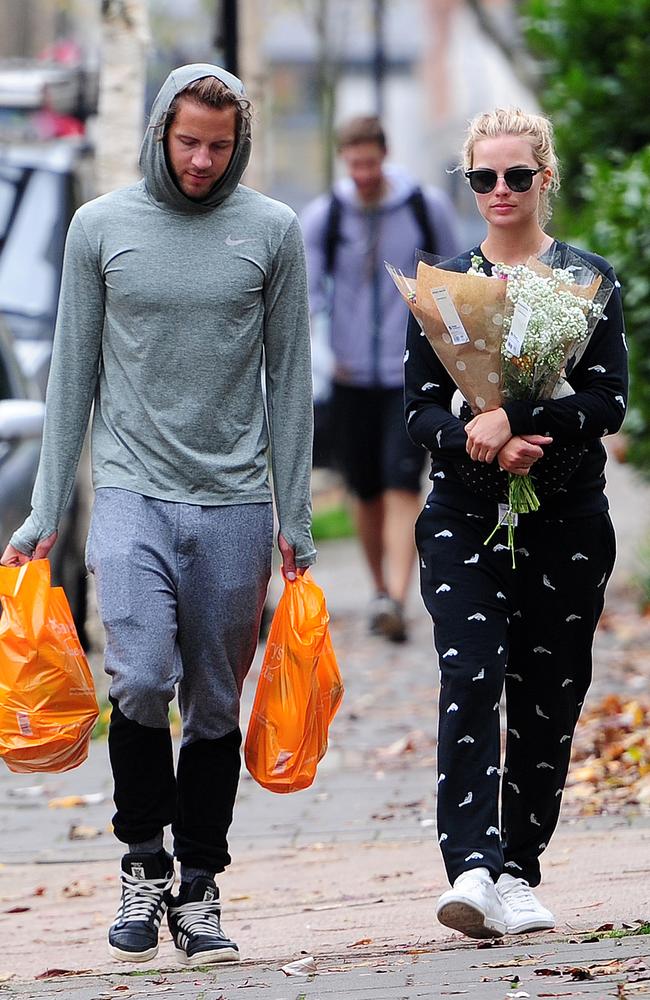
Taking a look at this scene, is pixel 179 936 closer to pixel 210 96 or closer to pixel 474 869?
pixel 474 869

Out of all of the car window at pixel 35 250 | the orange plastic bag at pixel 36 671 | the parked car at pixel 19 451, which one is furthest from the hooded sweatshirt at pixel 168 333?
the car window at pixel 35 250

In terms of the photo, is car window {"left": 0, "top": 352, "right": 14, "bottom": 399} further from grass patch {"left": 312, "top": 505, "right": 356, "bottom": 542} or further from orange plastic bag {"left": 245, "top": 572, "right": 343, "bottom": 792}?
grass patch {"left": 312, "top": 505, "right": 356, "bottom": 542}

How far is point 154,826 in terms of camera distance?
14.8ft

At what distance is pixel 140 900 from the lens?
452cm

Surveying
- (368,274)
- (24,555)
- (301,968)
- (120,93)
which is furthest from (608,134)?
(301,968)

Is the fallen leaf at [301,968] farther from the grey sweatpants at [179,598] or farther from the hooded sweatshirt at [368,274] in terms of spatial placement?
the hooded sweatshirt at [368,274]

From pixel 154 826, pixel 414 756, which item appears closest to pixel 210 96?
pixel 154 826

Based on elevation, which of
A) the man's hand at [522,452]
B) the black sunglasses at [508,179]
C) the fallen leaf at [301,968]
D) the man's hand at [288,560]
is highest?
the black sunglasses at [508,179]

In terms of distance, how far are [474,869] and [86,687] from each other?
1.06 meters

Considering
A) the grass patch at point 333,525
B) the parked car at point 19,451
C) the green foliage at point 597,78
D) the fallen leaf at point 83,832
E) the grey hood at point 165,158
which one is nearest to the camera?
the grey hood at point 165,158

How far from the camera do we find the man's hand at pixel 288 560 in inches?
182

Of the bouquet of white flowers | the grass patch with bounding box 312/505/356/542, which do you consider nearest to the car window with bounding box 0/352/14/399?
the bouquet of white flowers

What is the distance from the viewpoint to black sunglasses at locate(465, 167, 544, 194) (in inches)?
172

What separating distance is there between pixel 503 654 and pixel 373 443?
17.4 ft
